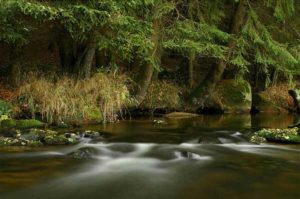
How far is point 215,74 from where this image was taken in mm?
18953

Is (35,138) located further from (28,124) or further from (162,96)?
(162,96)

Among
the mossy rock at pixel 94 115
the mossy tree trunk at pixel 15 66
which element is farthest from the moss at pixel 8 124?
the mossy rock at pixel 94 115

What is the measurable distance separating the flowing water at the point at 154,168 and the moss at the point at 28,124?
1687 millimetres

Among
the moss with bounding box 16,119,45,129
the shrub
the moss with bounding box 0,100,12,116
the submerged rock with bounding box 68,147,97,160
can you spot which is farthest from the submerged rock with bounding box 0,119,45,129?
the shrub

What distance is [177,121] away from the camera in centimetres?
1508

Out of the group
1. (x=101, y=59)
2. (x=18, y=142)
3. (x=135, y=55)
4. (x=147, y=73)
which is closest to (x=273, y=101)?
(x=147, y=73)

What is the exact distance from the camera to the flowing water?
6.68 metres

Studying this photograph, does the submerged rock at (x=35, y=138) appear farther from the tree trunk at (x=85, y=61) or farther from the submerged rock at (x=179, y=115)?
the submerged rock at (x=179, y=115)

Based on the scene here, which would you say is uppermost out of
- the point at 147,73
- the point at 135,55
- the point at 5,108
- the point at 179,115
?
the point at 135,55

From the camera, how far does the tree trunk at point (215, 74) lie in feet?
60.0

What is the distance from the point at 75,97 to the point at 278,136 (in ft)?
18.7

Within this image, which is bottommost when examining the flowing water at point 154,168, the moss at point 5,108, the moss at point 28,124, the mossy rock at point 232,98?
the flowing water at point 154,168

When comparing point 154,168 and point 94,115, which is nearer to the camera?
point 154,168

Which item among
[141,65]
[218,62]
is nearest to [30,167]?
[141,65]
